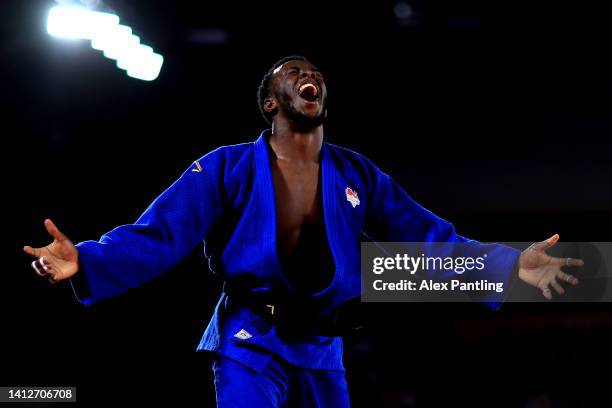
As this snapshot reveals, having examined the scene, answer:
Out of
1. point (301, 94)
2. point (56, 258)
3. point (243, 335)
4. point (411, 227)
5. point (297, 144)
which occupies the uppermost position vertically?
point (301, 94)

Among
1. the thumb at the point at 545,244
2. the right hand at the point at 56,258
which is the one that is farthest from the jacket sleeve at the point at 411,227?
the right hand at the point at 56,258

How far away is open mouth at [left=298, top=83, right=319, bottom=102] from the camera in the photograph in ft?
7.48

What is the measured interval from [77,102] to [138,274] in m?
2.56

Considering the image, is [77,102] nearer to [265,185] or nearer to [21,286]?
[21,286]

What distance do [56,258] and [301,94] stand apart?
86 centimetres

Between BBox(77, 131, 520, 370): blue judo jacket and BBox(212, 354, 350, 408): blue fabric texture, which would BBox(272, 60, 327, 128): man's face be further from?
BBox(212, 354, 350, 408): blue fabric texture

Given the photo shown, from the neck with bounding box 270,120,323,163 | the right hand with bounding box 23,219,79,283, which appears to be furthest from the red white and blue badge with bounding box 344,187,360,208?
the right hand with bounding box 23,219,79,283

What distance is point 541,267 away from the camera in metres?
2.25

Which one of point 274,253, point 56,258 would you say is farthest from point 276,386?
point 56,258

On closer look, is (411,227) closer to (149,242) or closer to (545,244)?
(545,244)

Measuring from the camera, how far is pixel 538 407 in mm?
4297

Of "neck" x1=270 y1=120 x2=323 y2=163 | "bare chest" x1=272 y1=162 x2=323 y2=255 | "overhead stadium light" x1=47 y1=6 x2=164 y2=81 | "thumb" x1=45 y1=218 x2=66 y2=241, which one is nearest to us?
"thumb" x1=45 y1=218 x2=66 y2=241

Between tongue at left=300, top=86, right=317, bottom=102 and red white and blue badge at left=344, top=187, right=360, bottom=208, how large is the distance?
0.29 m

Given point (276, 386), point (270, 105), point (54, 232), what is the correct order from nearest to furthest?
point (54, 232), point (276, 386), point (270, 105)
